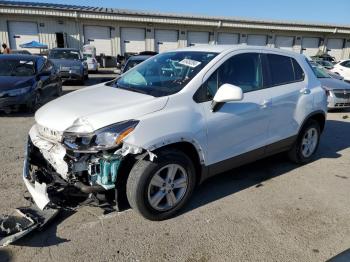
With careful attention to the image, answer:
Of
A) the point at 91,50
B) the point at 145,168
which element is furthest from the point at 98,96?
the point at 91,50

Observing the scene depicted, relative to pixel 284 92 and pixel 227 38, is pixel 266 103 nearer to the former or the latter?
pixel 284 92

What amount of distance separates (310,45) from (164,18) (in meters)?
17.7

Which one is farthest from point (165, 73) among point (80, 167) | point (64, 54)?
point (64, 54)

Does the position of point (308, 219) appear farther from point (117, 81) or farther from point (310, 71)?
point (117, 81)

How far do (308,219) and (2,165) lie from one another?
13.8ft

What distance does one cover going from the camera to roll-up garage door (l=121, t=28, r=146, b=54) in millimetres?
27000

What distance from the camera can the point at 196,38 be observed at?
2934cm

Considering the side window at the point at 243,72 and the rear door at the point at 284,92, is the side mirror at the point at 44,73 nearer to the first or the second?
the side window at the point at 243,72

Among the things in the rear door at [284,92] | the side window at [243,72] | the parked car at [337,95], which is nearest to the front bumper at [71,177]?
the side window at [243,72]

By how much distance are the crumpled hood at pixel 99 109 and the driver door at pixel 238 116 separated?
660 millimetres

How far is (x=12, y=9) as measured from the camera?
22672 millimetres

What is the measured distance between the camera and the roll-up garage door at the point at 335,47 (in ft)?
116

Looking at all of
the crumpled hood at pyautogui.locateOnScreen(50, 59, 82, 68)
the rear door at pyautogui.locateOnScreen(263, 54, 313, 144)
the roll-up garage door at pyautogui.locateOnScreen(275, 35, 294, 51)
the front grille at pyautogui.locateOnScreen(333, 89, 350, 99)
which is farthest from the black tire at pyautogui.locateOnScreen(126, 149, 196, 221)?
the roll-up garage door at pyautogui.locateOnScreen(275, 35, 294, 51)

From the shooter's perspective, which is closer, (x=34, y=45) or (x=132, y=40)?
(x=34, y=45)
